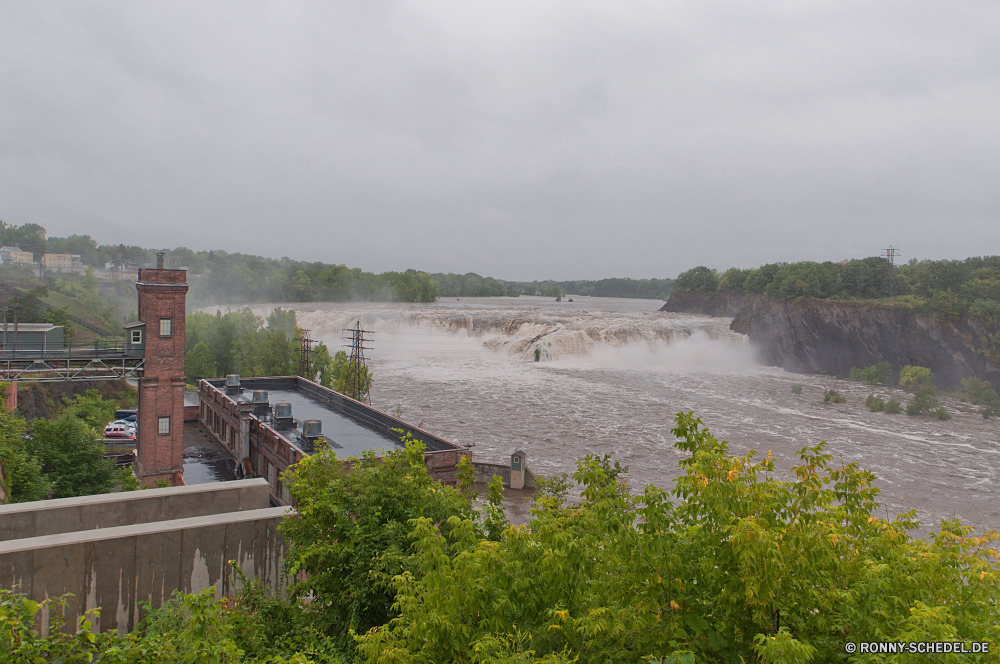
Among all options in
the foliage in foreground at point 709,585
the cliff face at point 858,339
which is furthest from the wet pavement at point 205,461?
the cliff face at point 858,339

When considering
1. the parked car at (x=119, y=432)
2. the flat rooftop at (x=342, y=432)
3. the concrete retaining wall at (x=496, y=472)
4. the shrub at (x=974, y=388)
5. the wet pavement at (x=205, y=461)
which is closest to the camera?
the flat rooftop at (x=342, y=432)

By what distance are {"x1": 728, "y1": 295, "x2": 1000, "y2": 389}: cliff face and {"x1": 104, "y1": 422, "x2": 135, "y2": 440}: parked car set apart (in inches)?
2975

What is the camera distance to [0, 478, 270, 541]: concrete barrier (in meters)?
9.19

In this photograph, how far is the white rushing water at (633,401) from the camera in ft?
101

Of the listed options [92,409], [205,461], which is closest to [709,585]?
[205,461]

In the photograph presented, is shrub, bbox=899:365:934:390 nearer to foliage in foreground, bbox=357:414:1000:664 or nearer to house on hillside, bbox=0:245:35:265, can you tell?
foliage in foreground, bbox=357:414:1000:664

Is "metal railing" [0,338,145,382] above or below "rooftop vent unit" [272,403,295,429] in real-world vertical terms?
above

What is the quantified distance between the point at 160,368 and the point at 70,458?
4.28 metres

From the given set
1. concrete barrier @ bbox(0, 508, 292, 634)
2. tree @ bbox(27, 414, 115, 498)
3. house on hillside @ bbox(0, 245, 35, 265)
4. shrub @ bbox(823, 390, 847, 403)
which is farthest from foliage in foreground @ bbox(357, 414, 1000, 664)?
house on hillside @ bbox(0, 245, 35, 265)

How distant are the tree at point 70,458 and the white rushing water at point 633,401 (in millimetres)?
17103

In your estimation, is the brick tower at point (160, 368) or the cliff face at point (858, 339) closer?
the brick tower at point (160, 368)

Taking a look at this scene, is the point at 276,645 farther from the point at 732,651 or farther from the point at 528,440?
the point at 528,440

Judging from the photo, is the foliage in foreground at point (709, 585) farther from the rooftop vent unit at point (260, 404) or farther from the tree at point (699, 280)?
the tree at point (699, 280)

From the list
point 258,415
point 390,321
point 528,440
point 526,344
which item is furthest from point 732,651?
point 390,321
